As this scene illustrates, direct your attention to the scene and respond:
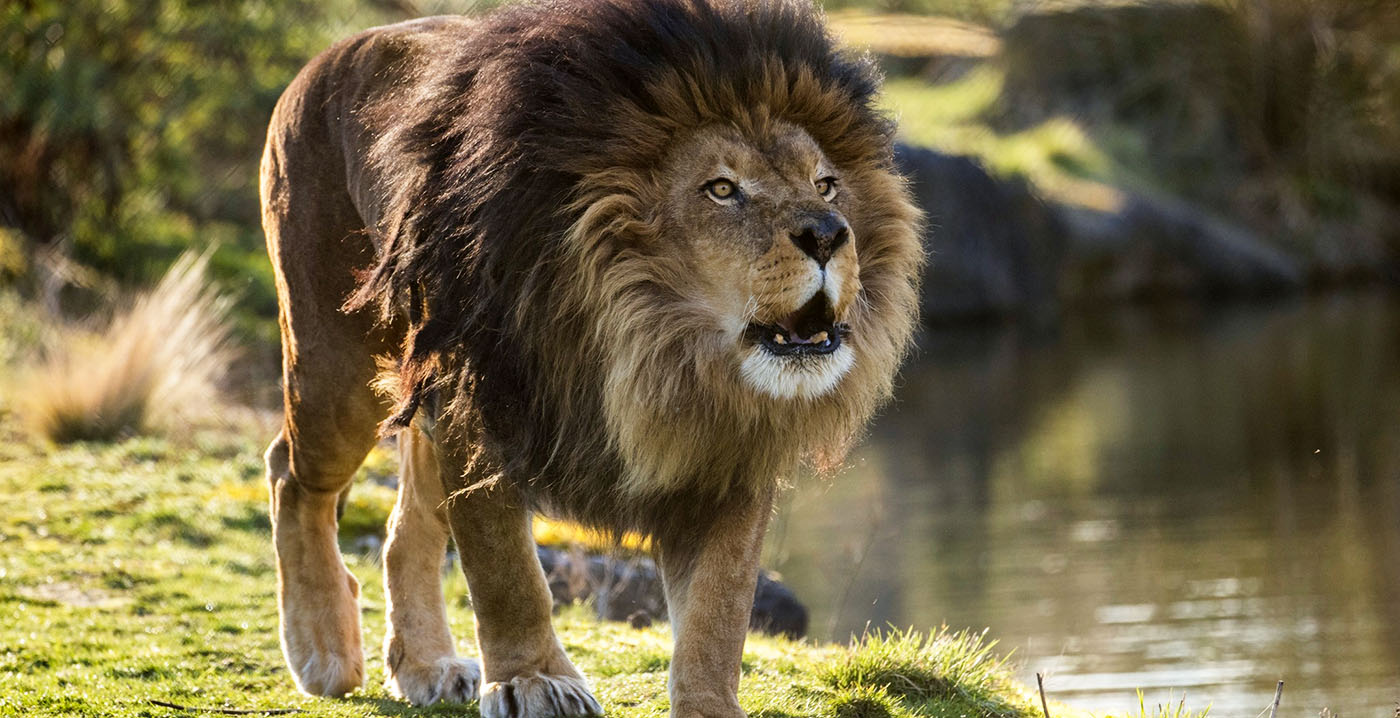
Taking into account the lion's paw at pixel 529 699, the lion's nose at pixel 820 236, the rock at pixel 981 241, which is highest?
the rock at pixel 981 241

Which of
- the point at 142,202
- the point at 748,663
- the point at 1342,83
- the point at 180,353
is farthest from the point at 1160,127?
the point at 748,663

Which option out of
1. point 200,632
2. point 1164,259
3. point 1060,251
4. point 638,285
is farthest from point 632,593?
point 1164,259

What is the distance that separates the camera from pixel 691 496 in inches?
164

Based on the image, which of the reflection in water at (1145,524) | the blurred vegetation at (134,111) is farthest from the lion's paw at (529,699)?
the blurred vegetation at (134,111)

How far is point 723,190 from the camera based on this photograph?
12.8 ft

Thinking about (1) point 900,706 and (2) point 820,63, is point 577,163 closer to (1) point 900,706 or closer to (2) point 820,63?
(2) point 820,63

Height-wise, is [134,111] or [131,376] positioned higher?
[134,111]

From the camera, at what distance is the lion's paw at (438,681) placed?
16.2ft

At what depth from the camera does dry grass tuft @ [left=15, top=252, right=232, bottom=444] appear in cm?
1047

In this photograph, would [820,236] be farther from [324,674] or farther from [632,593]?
[632,593]

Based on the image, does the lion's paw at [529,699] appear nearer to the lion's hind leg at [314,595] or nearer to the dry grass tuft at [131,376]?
the lion's hind leg at [314,595]

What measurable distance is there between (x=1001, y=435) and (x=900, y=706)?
10805 mm

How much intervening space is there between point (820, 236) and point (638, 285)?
18.1 inches

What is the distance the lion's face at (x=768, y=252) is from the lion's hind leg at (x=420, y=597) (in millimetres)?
1475
